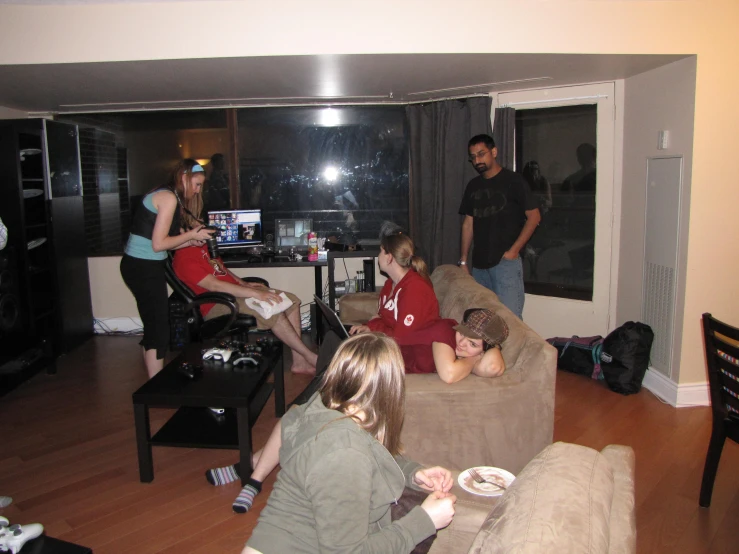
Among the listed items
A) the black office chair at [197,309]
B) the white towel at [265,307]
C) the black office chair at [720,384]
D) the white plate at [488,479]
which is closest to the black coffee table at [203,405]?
the black office chair at [197,309]

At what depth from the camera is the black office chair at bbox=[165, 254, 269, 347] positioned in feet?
12.1

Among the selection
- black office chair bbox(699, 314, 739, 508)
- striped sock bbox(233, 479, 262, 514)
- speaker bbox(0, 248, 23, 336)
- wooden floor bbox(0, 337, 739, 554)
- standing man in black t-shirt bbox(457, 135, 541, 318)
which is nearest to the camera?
black office chair bbox(699, 314, 739, 508)

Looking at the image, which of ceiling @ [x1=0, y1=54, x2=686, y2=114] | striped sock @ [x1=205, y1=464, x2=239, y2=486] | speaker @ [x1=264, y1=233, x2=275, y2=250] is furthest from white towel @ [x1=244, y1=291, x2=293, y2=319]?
speaker @ [x1=264, y1=233, x2=275, y2=250]

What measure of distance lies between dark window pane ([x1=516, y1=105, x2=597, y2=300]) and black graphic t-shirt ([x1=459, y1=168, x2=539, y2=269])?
26.6 inches

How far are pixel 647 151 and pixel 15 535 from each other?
3.82 m

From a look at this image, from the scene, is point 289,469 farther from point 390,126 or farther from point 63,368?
point 390,126

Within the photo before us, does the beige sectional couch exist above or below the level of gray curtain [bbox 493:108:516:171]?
below

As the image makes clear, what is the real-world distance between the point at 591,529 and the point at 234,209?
14.6 ft

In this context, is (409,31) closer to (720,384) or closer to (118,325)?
(720,384)

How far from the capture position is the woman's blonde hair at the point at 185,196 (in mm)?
3318

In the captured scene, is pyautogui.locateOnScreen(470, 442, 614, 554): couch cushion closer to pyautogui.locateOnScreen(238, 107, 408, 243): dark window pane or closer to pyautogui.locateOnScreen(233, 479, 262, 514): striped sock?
pyautogui.locateOnScreen(233, 479, 262, 514): striped sock

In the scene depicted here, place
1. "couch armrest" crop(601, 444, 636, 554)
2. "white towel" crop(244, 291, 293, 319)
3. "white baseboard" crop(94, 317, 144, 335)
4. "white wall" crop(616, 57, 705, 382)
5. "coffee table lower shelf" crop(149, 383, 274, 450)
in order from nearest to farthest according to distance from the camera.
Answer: "couch armrest" crop(601, 444, 636, 554), "coffee table lower shelf" crop(149, 383, 274, 450), "white wall" crop(616, 57, 705, 382), "white towel" crop(244, 291, 293, 319), "white baseboard" crop(94, 317, 144, 335)

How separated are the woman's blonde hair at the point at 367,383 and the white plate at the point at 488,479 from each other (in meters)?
0.45

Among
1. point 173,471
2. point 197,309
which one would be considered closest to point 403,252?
point 197,309
